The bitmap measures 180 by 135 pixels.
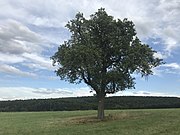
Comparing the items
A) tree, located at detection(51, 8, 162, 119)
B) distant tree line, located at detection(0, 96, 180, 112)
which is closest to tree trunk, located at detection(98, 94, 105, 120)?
tree, located at detection(51, 8, 162, 119)

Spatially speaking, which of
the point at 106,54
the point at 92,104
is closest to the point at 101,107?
the point at 106,54

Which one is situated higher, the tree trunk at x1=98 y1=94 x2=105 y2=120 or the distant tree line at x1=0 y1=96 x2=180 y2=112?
the distant tree line at x1=0 y1=96 x2=180 y2=112

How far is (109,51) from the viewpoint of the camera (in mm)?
54188

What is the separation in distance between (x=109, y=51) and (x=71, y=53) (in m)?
6.33

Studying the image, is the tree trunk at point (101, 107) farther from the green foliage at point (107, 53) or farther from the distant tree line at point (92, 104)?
the distant tree line at point (92, 104)

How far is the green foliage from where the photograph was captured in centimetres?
5284

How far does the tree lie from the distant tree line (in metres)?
39.7

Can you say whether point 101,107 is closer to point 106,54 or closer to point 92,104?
point 106,54

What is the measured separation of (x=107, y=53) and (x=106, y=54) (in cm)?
22

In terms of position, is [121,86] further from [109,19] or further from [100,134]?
[100,134]

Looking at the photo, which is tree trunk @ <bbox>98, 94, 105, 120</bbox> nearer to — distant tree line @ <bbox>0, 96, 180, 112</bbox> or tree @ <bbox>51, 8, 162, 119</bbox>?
tree @ <bbox>51, 8, 162, 119</bbox>

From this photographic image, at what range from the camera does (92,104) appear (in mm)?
101125

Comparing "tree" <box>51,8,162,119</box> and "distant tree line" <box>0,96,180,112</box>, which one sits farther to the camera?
"distant tree line" <box>0,96,180,112</box>

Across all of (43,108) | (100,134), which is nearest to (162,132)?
(100,134)
